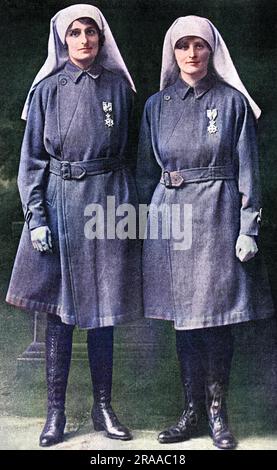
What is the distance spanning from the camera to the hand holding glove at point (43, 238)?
4.66 meters

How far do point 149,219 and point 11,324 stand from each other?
1024mm

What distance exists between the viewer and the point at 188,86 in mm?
4707

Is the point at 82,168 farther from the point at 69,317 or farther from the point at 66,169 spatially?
the point at 69,317

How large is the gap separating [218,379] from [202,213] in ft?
3.00

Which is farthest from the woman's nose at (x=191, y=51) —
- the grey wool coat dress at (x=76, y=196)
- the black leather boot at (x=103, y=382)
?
the black leather boot at (x=103, y=382)

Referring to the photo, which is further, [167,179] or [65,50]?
[65,50]

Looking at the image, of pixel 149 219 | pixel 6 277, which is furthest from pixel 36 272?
pixel 149 219

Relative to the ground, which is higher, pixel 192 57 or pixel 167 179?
pixel 192 57

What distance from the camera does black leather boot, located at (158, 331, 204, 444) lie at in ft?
15.4

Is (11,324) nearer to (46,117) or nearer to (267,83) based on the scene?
(46,117)

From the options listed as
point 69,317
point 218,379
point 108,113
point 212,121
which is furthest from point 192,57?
point 218,379

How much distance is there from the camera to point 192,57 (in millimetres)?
4668

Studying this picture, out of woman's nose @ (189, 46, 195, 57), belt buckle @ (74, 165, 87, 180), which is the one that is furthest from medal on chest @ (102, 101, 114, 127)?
woman's nose @ (189, 46, 195, 57)

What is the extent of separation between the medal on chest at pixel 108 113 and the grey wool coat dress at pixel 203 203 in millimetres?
211
